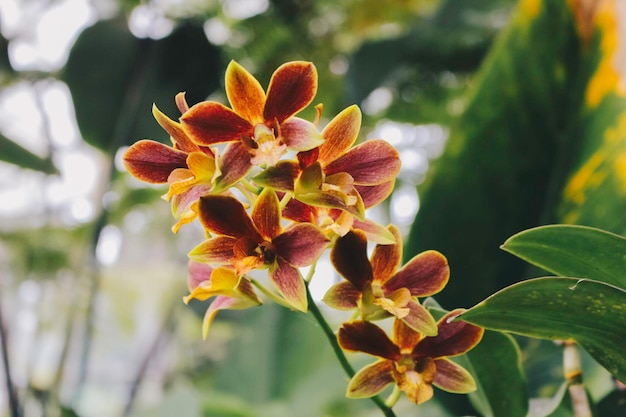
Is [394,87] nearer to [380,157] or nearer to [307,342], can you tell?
[307,342]

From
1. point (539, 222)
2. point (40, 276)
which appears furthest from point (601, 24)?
point (40, 276)

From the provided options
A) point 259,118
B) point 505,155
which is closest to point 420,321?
point 259,118

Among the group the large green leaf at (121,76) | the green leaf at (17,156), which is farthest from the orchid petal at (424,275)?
the large green leaf at (121,76)

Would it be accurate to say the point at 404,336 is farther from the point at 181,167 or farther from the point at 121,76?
the point at 121,76

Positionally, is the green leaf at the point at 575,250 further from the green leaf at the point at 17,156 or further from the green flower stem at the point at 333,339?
the green leaf at the point at 17,156

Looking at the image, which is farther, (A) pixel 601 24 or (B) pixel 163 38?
(B) pixel 163 38
